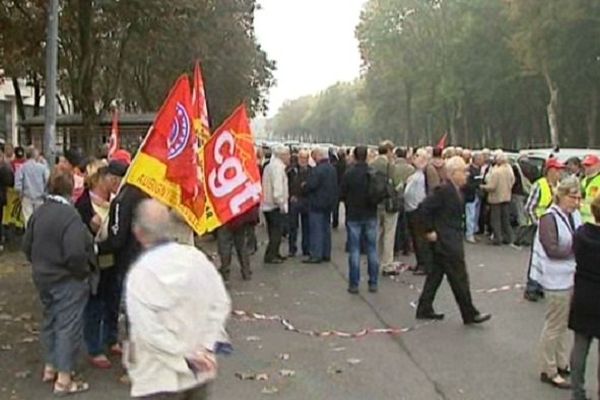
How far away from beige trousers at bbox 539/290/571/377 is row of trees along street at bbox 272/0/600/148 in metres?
45.7

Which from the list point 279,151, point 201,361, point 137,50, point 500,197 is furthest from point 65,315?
point 137,50

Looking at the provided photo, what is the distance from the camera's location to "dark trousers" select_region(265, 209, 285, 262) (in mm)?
15953

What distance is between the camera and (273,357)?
352 inches

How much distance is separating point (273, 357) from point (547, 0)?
154ft

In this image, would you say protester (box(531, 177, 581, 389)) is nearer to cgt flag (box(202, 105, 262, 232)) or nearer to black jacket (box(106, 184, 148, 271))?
black jacket (box(106, 184, 148, 271))

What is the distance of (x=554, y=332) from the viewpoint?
7.82m

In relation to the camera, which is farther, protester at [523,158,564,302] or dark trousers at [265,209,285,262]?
dark trousers at [265,209,285,262]

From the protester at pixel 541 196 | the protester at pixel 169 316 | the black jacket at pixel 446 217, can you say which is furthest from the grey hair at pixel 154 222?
the protester at pixel 541 196

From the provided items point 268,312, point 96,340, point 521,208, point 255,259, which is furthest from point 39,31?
point 96,340

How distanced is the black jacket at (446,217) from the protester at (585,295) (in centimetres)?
326

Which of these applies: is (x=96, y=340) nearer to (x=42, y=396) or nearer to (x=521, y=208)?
(x=42, y=396)

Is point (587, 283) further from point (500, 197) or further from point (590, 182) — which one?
point (500, 197)

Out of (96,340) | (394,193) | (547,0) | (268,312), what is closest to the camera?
(96,340)

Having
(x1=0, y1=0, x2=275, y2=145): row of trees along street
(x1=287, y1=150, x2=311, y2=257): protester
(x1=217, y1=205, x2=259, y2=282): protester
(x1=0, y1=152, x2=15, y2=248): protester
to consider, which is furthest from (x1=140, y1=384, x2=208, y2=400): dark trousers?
(x1=0, y1=0, x2=275, y2=145): row of trees along street
